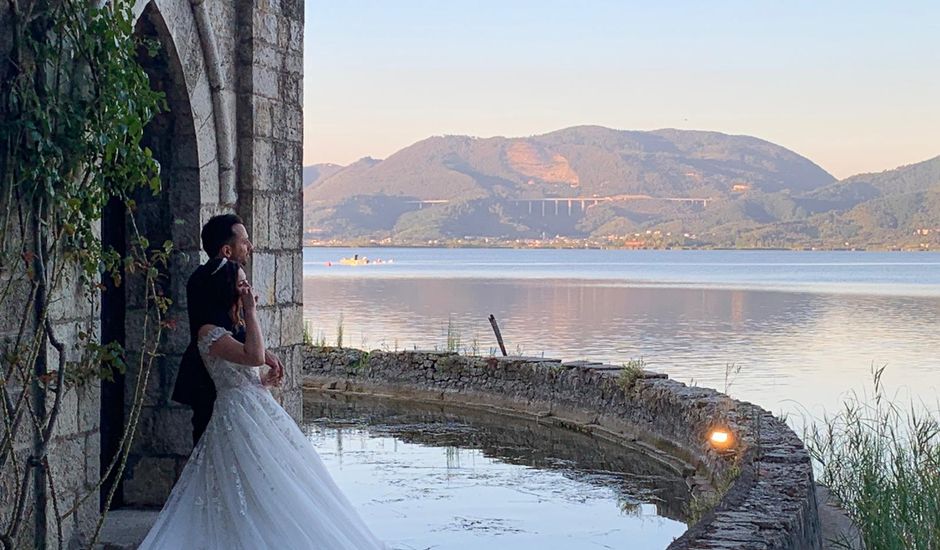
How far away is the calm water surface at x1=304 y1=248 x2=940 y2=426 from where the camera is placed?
23.0 metres

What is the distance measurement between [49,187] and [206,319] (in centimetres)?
88

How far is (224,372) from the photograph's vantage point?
535 centimetres

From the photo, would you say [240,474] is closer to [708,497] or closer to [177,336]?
[177,336]

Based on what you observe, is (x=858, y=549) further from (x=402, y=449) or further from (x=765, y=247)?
(x=765, y=247)

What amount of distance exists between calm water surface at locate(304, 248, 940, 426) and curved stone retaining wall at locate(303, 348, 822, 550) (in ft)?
7.51

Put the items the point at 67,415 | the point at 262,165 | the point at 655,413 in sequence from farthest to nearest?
the point at 655,413 → the point at 262,165 → the point at 67,415

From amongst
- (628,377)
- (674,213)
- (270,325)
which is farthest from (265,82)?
(674,213)

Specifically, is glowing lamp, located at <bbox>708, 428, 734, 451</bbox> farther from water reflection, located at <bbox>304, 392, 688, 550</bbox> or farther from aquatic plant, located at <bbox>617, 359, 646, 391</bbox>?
aquatic plant, located at <bbox>617, 359, 646, 391</bbox>

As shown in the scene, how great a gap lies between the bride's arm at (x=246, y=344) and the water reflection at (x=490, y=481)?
247 centimetres

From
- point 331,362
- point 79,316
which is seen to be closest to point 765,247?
point 331,362

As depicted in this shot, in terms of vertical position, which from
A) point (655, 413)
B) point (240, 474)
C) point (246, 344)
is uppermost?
point (246, 344)

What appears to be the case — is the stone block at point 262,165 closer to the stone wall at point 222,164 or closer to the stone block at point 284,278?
the stone wall at point 222,164

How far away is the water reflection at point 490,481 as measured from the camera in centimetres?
783

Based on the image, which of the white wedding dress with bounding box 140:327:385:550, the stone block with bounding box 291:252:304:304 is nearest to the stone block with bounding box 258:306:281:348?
the stone block with bounding box 291:252:304:304
